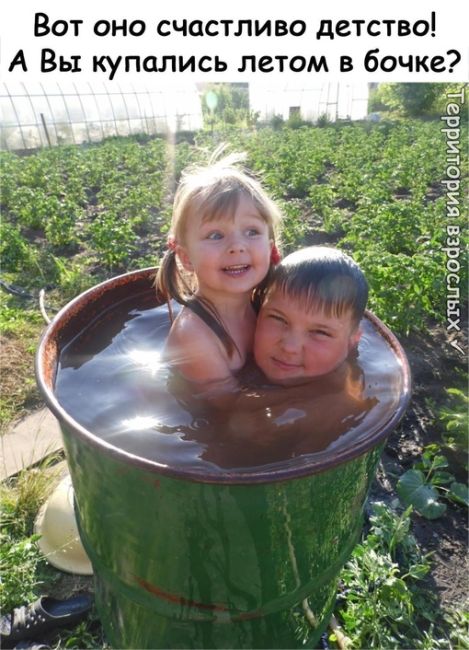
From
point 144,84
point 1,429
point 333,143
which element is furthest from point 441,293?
point 144,84

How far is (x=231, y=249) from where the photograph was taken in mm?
1885

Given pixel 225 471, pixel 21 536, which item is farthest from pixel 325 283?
pixel 21 536

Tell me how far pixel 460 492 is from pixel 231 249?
1.73 metres

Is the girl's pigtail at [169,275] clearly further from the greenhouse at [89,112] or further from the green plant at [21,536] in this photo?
the greenhouse at [89,112]

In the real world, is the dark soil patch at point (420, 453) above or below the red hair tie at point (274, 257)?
below

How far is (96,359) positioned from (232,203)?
0.79m

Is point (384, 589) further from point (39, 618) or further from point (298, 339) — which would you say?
point (39, 618)

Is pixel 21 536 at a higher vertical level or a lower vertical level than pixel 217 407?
lower

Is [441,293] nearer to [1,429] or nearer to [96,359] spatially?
[96,359]

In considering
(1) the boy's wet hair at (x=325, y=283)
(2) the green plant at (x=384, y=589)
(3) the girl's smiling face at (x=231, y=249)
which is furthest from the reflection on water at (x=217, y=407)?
(2) the green plant at (x=384, y=589)

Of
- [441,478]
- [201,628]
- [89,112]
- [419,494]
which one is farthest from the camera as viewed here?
[89,112]

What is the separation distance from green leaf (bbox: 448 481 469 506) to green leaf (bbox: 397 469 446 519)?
9 centimetres

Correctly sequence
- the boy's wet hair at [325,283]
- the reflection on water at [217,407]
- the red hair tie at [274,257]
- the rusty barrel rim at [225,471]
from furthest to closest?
the red hair tie at [274,257], the boy's wet hair at [325,283], the reflection on water at [217,407], the rusty barrel rim at [225,471]

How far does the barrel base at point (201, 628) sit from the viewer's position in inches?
62.6
